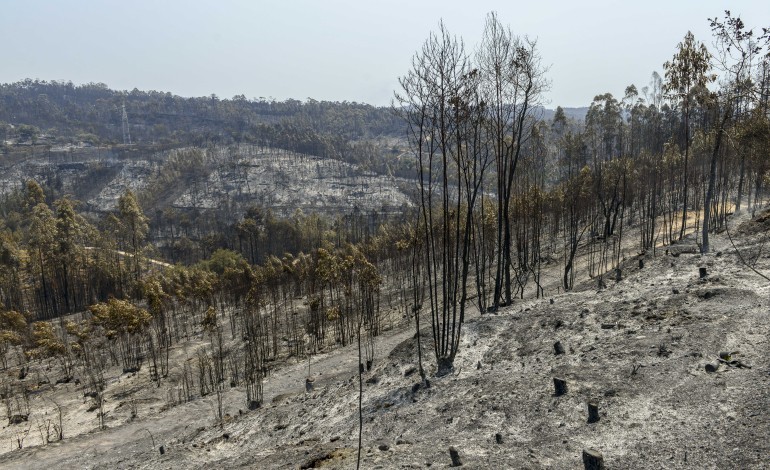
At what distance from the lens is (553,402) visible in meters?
7.90

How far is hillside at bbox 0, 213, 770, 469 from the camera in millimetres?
6555

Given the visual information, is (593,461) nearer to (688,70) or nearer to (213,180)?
(688,70)

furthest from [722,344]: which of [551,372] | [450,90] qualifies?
[450,90]

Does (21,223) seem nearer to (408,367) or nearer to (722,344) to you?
(408,367)

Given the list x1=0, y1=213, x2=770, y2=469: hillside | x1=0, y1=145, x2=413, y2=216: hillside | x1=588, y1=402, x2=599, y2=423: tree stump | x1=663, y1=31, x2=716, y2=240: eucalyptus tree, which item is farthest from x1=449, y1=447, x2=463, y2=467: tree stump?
x1=0, y1=145, x2=413, y2=216: hillside

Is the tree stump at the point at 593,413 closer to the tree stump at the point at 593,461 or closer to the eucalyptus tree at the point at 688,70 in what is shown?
the tree stump at the point at 593,461

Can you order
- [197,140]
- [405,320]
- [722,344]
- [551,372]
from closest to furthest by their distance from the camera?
1. [722,344]
2. [551,372]
3. [405,320]
4. [197,140]

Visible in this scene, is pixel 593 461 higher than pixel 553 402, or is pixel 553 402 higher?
pixel 593 461

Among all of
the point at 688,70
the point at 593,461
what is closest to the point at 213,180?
the point at 688,70

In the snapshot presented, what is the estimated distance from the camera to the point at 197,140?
163750 mm

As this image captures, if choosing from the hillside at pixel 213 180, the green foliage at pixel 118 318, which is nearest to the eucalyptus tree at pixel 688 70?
the green foliage at pixel 118 318

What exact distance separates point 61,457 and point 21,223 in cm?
8395

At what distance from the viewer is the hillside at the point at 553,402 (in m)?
6.55

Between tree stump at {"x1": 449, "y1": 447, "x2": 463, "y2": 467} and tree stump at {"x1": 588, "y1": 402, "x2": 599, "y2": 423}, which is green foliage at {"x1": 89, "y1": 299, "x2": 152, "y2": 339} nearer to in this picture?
tree stump at {"x1": 449, "y1": 447, "x2": 463, "y2": 467}
